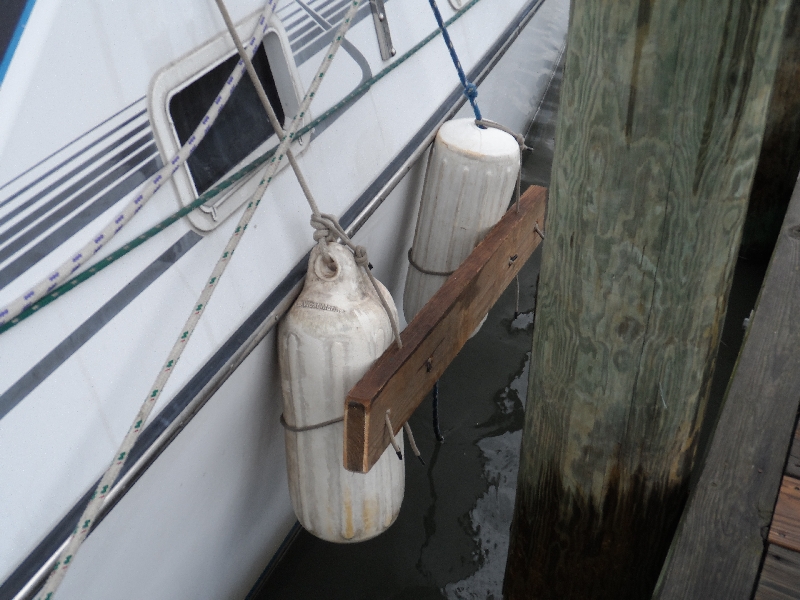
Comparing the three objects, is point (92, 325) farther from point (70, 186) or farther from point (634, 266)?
point (634, 266)

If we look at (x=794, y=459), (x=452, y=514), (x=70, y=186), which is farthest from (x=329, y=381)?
(x=794, y=459)

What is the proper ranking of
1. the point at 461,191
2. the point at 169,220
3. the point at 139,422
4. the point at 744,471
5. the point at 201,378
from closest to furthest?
the point at 139,422
the point at 169,220
the point at 201,378
the point at 744,471
the point at 461,191

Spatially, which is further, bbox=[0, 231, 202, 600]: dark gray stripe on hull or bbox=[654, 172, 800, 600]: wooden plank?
bbox=[654, 172, 800, 600]: wooden plank

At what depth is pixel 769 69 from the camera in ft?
4.80

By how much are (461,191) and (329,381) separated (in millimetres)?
1102

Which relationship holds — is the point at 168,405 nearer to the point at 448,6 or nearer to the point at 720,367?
the point at 448,6

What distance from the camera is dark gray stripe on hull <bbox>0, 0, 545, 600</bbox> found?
59.7 inches

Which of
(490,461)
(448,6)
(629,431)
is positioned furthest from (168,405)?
(448,6)

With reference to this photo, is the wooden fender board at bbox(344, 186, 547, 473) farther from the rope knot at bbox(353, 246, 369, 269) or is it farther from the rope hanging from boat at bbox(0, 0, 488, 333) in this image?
the rope hanging from boat at bbox(0, 0, 488, 333)

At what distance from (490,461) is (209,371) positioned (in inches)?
70.1

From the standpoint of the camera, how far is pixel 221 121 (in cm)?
200

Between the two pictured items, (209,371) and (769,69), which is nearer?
(769,69)

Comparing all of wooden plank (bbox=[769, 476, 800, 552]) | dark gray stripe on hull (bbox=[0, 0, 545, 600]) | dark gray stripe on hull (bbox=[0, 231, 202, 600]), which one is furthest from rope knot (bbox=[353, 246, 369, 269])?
wooden plank (bbox=[769, 476, 800, 552])

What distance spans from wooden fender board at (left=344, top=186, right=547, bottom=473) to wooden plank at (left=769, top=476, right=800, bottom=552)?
Result: 1.07 m
